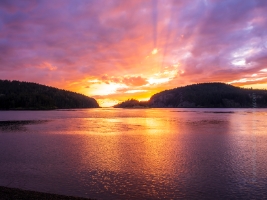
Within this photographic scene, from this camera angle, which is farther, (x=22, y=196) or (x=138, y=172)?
(x=138, y=172)

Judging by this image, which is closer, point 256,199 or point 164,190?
point 256,199

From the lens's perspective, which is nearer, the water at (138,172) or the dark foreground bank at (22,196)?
the dark foreground bank at (22,196)

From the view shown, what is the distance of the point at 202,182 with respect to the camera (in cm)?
1639

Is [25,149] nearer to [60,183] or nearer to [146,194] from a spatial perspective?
[60,183]

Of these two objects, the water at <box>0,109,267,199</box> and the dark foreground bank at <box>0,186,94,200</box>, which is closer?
the dark foreground bank at <box>0,186,94,200</box>

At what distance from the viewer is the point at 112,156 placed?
81.2 feet

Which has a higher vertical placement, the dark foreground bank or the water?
Result: the dark foreground bank

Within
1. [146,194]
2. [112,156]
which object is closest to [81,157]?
[112,156]

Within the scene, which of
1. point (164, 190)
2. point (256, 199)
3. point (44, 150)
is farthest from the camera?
point (44, 150)

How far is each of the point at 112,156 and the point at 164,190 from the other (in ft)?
34.7

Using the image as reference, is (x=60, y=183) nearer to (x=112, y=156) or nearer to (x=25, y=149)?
(x=112, y=156)

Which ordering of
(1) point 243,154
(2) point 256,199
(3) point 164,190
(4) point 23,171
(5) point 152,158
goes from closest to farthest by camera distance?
(2) point 256,199, (3) point 164,190, (4) point 23,171, (5) point 152,158, (1) point 243,154

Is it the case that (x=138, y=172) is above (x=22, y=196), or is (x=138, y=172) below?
below

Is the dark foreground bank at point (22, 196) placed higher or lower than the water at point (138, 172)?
higher
